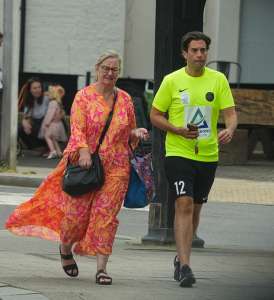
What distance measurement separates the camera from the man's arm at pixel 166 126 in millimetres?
9086

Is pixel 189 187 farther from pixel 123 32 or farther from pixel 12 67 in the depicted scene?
pixel 123 32

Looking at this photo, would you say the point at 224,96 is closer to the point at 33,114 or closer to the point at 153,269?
the point at 153,269

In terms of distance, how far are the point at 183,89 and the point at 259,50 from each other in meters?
16.3

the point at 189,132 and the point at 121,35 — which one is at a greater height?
the point at 121,35

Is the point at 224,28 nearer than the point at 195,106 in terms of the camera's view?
No

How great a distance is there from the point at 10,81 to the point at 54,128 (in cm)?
310

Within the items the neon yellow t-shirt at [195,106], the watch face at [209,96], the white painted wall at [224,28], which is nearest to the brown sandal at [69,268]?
the neon yellow t-shirt at [195,106]

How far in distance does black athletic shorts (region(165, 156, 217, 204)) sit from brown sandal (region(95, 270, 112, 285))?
0.77 meters

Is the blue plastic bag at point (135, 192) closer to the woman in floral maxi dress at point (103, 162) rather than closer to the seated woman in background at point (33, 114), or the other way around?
the woman in floral maxi dress at point (103, 162)

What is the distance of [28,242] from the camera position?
39.2 feet

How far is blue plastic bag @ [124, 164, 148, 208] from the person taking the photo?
9516mm

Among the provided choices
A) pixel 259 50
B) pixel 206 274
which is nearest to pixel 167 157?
pixel 206 274

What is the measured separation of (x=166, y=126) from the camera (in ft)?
30.4

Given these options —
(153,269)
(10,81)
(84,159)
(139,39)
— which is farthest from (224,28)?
(84,159)
